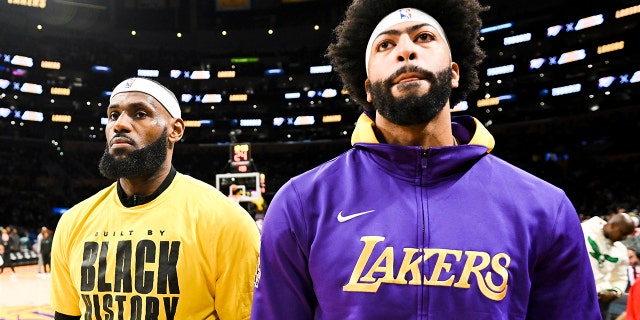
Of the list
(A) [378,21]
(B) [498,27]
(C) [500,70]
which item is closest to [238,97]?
Answer: (C) [500,70]

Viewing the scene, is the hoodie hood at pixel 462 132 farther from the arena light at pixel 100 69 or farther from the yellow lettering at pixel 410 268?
the arena light at pixel 100 69

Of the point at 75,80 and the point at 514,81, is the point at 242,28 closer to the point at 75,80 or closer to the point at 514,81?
the point at 75,80

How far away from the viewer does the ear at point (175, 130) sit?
332 centimetres

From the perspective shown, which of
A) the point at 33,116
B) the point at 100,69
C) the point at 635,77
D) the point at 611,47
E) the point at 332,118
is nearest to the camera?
the point at 635,77

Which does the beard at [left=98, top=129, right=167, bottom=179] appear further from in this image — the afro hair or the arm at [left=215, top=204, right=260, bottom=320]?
the afro hair

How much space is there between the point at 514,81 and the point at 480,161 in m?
41.3

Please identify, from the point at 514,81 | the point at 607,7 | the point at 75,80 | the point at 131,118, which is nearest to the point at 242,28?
the point at 75,80

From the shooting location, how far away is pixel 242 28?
46812mm

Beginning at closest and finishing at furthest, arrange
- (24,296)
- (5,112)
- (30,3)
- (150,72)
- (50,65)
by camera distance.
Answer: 1. (24,296)
2. (30,3)
3. (5,112)
4. (50,65)
5. (150,72)

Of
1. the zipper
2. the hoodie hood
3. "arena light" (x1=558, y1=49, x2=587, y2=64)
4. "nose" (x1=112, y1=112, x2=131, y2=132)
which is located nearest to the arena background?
"arena light" (x1=558, y1=49, x2=587, y2=64)

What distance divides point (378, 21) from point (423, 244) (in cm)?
92

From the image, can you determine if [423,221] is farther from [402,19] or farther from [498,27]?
[498,27]

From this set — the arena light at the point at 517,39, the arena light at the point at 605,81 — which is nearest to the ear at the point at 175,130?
the arena light at the point at 605,81

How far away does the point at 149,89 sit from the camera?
320cm
